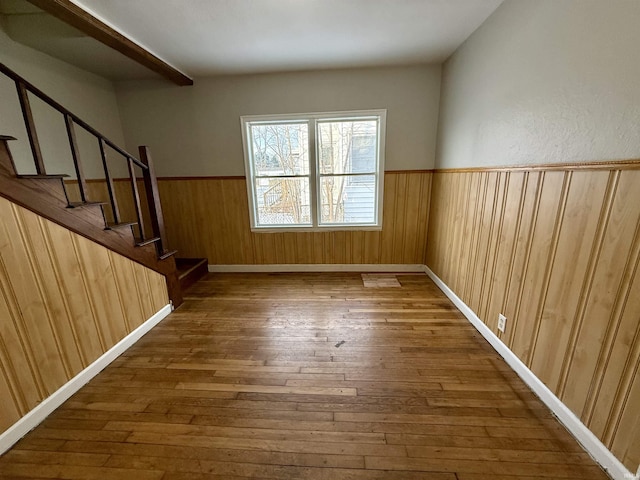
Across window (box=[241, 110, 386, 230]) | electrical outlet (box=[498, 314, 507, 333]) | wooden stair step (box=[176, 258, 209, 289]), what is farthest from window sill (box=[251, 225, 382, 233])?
electrical outlet (box=[498, 314, 507, 333])

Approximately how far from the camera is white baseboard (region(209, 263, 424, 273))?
3611 mm

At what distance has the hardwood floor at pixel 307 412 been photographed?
48.3 inches

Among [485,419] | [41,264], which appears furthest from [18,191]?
[485,419]

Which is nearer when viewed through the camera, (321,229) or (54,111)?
(54,111)

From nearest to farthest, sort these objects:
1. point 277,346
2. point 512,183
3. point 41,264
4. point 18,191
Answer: point 18,191 < point 41,264 < point 512,183 < point 277,346

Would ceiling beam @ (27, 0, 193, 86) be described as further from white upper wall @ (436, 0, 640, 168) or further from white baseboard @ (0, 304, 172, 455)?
white upper wall @ (436, 0, 640, 168)

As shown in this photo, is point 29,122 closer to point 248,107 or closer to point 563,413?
point 248,107

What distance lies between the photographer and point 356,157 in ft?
11.0

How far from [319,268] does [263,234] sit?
932 mm

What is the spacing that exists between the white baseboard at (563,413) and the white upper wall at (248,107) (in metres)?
A: 2.17

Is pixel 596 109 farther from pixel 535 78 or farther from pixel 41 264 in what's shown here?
pixel 41 264

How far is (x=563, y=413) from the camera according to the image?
1.40m

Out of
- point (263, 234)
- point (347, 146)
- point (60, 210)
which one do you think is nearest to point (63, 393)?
point (60, 210)

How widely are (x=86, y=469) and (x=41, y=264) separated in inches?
44.6
